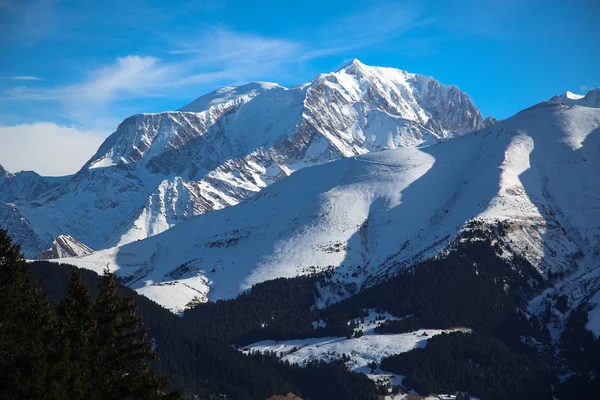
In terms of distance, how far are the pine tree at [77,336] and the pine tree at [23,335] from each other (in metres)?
0.97

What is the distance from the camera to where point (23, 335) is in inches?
2184

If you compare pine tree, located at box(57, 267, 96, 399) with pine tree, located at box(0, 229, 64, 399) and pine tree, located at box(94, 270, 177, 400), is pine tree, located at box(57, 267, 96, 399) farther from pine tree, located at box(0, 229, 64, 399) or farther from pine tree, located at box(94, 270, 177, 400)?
pine tree, located at box(0, 229, 64, 399)

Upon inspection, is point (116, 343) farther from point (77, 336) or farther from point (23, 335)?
point (23, 335)

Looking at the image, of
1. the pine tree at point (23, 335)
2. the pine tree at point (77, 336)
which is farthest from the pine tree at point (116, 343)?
the pine tree at point (23, 335)

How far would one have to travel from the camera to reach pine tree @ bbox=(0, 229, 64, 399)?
151 ft

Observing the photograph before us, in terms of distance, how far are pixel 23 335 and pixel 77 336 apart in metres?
4.44

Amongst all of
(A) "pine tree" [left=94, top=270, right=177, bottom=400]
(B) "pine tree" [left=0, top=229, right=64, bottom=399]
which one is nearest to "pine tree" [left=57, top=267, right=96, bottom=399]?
(A) "pine tree" [left=94, top=270, right=177, bottom=400]

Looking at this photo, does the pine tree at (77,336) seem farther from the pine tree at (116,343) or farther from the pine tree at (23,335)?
the pine tree at (23,335)

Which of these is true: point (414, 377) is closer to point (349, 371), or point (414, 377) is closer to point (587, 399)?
point (349, 371)

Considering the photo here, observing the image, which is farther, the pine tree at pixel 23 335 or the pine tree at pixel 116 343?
the pine tree at pixel 116 343

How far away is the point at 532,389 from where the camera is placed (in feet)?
646

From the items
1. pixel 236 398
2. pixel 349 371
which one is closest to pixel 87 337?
pixel 236 398

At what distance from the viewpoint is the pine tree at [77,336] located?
48219 millimetres

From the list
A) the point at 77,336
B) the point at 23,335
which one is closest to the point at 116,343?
the point at 77,336
